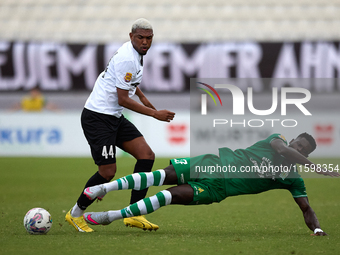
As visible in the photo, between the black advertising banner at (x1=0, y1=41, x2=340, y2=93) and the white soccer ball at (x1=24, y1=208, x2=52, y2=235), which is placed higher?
the black advertising banner at (x1=0, y1=41, x2=340, y2=93)

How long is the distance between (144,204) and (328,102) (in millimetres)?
12430

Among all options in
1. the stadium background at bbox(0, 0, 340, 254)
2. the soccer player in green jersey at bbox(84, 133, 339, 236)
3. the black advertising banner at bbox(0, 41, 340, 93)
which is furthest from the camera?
the black advertising banner at bbox(0, 41, 340, 93)

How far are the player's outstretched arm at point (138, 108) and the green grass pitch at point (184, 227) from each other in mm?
1120

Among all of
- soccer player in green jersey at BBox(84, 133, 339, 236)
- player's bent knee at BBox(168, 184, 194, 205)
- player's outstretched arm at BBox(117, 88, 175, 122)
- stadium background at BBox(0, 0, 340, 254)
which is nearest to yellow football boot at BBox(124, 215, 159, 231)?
soccer player in green jersey at BBox(84, 133, 339, 236)

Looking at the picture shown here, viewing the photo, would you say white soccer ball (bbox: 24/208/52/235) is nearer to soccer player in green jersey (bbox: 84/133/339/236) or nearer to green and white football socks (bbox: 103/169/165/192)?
soccer player in green jersey (bbox: 84/133/339/236)

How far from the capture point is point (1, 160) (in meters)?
12.5

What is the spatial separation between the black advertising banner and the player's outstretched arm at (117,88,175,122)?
11.1m

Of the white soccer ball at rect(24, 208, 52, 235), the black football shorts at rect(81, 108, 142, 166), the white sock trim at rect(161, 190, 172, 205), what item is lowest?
the white soccer ball at rect(24, 208, 52, 235)

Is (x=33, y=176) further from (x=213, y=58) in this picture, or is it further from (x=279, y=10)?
(x=279, y=10)

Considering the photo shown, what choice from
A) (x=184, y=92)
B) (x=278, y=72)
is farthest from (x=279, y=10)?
Result: (x=184, y=92)

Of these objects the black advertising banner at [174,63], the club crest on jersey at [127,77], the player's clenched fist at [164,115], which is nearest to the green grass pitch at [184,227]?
the player's clenched fist at [164,115]

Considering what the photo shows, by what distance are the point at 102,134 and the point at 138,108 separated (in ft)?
1.52

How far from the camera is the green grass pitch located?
3896 mm

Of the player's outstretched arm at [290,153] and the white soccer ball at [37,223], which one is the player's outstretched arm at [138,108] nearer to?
the player's outstretched arm at [290,153]
